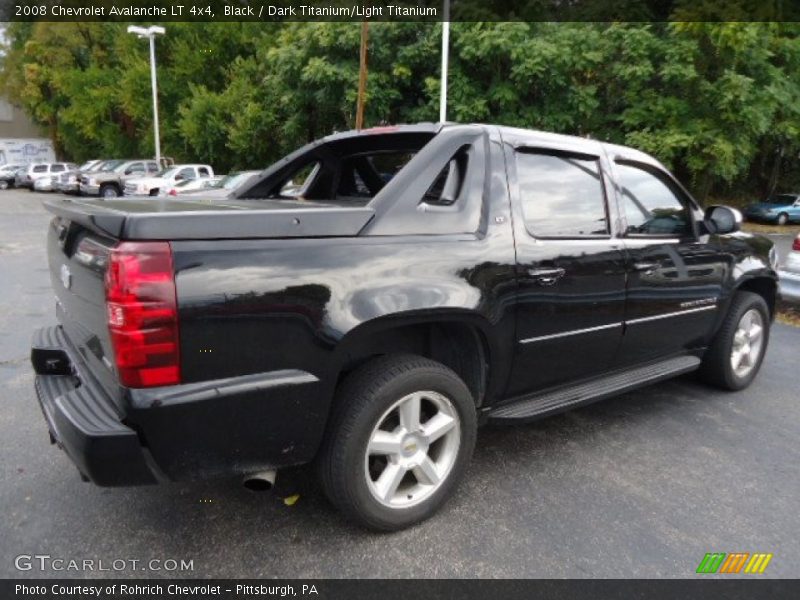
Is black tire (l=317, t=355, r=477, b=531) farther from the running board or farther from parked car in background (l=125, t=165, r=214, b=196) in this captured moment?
parked car in background (l=125, t=165, r=214, b=196)

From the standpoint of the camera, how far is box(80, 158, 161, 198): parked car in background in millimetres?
26641

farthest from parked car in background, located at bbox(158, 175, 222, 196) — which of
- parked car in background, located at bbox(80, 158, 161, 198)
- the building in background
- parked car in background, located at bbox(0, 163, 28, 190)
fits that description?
the building in background

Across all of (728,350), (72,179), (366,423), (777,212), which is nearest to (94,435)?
(366,423)

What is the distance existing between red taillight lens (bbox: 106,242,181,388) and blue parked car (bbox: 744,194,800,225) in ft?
90.7

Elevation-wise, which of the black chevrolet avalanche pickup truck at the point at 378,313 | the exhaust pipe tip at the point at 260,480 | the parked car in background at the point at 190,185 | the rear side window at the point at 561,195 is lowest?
the exhaust pipe tip at the point at 260,480

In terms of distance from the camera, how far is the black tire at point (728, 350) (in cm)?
428

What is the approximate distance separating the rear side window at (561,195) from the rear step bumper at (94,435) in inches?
79.8

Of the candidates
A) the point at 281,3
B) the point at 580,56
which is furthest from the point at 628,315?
the point at 281,3

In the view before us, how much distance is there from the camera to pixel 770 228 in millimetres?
23125

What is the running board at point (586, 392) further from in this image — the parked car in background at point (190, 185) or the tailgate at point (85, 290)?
the parked car in background at point (190, 185)

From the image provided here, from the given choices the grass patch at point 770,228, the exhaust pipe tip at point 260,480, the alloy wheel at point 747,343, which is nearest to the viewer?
the exhaust pipe tip at point 260,480

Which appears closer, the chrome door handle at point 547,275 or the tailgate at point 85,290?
the tailgate at point 85,290

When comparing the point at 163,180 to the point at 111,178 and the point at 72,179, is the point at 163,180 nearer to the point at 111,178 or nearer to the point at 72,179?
the point at 111,178

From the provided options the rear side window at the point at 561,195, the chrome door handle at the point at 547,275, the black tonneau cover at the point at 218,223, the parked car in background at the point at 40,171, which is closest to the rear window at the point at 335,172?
the rear side window at the point at 561,195
